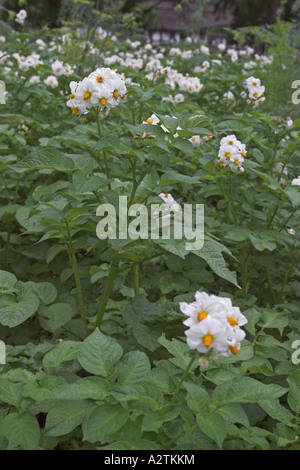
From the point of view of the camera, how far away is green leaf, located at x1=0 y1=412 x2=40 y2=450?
43.2 inches

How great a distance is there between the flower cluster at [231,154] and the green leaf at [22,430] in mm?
1290

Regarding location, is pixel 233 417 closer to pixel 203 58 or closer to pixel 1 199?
pixel 1 199

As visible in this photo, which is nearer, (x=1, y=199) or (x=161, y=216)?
(x=161, y=216)

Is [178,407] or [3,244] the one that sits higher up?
[178,407]

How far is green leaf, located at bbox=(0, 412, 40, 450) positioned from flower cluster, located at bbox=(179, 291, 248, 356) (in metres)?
0.47

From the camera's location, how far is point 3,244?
8.82 ft

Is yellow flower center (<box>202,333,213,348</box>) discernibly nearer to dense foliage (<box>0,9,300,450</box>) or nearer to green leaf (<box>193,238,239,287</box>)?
dense foliage (<box>0,9,300,450</box>)

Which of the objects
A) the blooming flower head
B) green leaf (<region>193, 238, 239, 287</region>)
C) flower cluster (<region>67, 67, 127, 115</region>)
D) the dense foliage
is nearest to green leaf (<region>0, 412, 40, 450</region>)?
the dense foliage

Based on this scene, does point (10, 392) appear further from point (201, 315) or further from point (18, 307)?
point (201, 315)

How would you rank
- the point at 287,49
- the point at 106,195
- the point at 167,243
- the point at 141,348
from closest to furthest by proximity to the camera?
1. the point at 167,243
2. the point at 106,195
3. the point at 141,348
4. the point at 287,49

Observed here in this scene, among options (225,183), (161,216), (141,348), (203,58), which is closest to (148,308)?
(141,348)

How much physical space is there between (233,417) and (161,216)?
71 cm

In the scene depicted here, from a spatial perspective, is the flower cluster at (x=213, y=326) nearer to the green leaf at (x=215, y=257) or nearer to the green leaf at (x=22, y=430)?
the green leaf at (x=215, y=257)

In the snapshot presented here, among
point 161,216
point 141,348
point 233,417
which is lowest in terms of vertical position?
point 141,348
